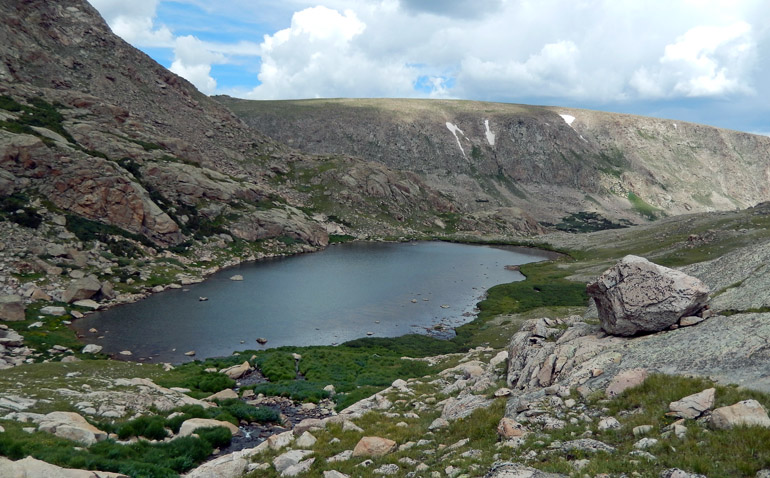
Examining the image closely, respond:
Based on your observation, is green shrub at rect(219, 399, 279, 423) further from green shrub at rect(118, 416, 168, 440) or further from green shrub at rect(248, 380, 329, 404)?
green shrub at rect(118, 416, 168, 440)

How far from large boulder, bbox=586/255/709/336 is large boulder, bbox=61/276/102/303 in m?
65.3

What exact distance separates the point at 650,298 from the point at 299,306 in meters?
57.7

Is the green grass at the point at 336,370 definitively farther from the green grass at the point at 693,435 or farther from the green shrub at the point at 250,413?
the green grass at the point at 693,435

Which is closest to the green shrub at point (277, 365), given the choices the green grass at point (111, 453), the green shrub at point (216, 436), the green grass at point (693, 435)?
the green shrub at point (216, 436)

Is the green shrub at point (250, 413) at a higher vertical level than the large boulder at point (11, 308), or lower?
lower

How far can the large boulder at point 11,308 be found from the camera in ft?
155

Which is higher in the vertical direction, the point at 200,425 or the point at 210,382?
the point at 200,425

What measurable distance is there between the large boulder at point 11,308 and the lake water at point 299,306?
5.94 m

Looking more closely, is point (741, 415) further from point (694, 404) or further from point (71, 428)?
point (71, 428)

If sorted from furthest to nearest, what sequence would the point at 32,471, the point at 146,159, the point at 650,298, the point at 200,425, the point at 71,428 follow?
the point at 146,159, the point at 200,425, the point at 71,428, the point at 650,298, the point at 32,471

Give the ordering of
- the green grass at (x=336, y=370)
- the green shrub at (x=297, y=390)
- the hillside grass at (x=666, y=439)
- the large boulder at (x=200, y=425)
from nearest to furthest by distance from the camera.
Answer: the hillside grass at (x=666, y=439)
the large boulder at (x=200, y=425)
the green shrub at (x=297, y=390)
the green grass at (x=336, y=370)

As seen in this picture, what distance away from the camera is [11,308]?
47750mm

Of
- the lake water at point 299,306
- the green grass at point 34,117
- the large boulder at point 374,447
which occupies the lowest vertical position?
the lake water at point 299,306

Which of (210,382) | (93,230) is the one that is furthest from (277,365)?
(93,230)
